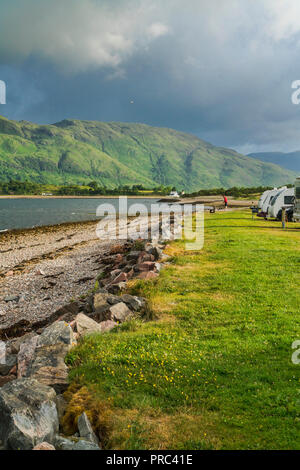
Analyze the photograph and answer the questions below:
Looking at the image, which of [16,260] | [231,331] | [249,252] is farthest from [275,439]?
[16,260]

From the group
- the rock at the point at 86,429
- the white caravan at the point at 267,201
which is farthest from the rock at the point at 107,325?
the white caravan at the point at 267,201

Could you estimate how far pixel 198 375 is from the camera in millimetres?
6613

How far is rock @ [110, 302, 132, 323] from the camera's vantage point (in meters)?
10.2

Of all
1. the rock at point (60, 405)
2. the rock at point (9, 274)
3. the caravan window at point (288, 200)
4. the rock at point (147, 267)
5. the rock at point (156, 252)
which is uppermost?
the caravan window at point (288, 200)

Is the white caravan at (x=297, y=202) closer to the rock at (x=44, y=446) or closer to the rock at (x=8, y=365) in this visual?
the rock at (x=8, y=365)

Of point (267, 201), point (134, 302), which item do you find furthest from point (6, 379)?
point (267, 201)

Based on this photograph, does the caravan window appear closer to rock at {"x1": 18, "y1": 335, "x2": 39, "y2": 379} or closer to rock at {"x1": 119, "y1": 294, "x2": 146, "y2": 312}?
rock at {"x1": 119, "y1": 294, "x2": 146, "y2": 312}

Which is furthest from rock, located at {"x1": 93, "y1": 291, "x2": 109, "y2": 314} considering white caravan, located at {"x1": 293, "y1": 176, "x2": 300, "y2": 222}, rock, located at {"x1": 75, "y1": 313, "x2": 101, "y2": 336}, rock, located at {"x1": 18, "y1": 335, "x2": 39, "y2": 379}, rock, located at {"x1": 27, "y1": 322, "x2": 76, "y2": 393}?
white caravan, located at {"x1": 293, "y1": 176, "x2": 300, "y2": 222}

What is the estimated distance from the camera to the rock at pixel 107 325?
9434 mm

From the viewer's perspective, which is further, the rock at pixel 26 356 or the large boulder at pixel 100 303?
the large boulder at pixel 100 303

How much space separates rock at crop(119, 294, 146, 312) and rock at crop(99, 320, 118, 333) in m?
1.33

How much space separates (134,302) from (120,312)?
2.89ft

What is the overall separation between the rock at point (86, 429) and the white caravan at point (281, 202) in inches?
1534

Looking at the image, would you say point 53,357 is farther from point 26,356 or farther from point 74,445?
point 74,445
